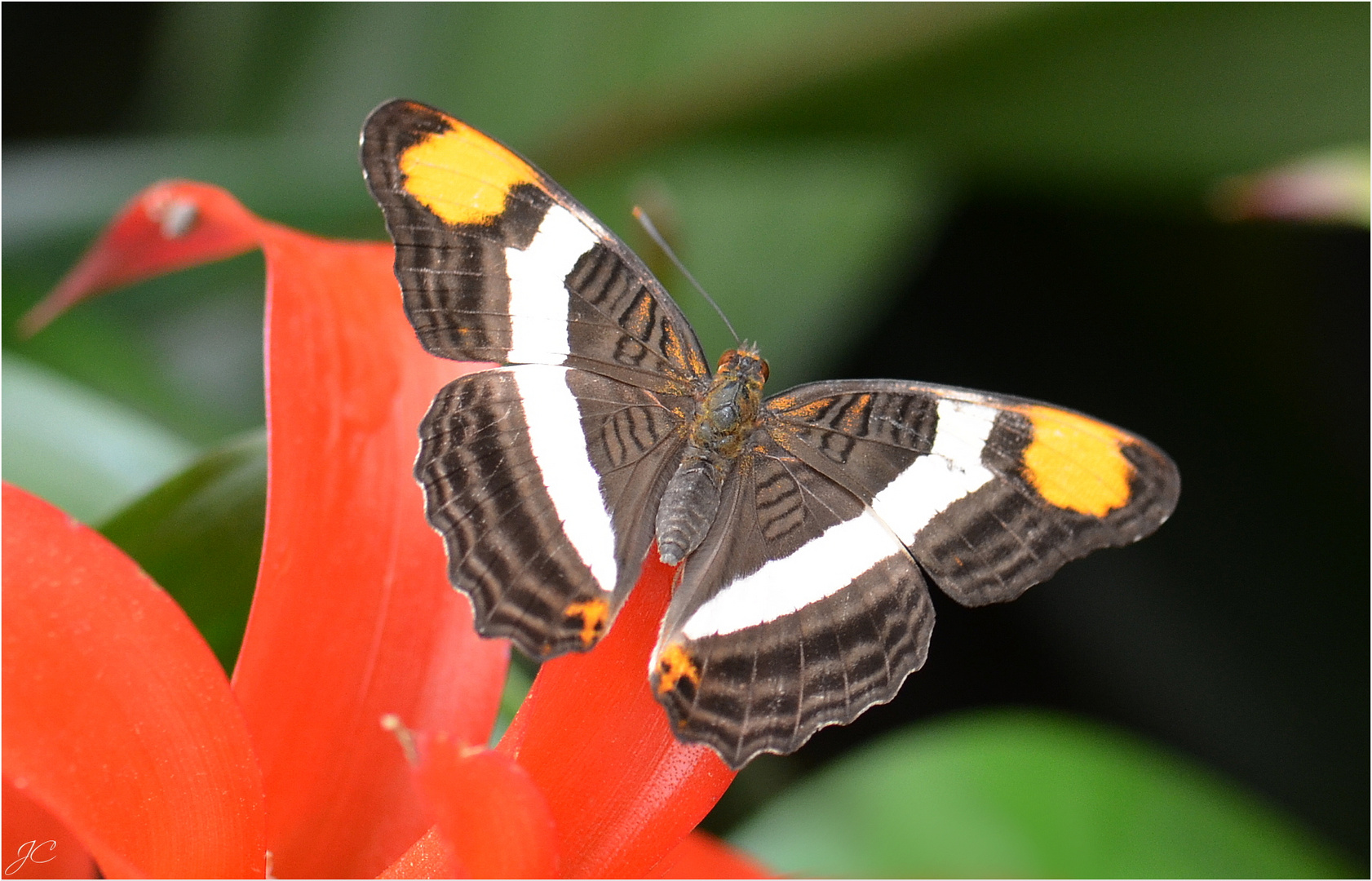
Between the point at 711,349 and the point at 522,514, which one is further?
the point at 711,349

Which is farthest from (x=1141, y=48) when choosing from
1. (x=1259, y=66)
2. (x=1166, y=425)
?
(x=1166, y=425)

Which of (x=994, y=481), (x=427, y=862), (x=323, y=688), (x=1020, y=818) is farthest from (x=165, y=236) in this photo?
(x=1020, y=818)

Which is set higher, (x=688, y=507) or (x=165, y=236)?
(x=165, y=236)

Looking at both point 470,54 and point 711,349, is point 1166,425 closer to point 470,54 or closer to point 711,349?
point 711,349

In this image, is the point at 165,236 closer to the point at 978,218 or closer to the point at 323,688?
the point at 323,688

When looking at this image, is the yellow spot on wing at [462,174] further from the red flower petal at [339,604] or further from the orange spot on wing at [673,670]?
the orange spot on wing at [673,670]

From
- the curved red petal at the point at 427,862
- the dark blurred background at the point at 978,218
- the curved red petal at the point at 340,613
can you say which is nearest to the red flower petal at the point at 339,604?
the curved red petal at the point at 340,613
